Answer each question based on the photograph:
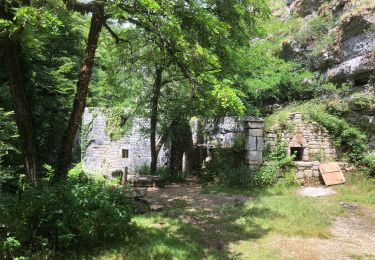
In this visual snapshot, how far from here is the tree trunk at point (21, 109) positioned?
5.08 metres

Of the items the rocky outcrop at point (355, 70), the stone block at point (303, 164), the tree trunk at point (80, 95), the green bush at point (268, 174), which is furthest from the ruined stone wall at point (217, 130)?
the tree trunk at point (80, 95)

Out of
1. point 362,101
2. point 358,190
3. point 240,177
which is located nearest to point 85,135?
point 240,177

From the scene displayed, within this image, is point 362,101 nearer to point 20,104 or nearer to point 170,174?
point 170,174

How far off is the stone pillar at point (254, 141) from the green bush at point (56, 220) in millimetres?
6345

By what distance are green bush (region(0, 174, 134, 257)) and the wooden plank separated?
7431 mm

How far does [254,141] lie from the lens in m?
10.8

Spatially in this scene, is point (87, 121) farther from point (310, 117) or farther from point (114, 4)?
point (114, 4)

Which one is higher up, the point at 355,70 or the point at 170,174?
the point at 355,70

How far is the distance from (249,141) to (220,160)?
5.20 ft

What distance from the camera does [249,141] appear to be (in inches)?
425

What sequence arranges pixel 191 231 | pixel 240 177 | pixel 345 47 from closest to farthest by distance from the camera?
pixel 191 231 < pixel 240 177 < pixel 345 47

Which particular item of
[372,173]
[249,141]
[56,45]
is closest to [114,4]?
[249,141]

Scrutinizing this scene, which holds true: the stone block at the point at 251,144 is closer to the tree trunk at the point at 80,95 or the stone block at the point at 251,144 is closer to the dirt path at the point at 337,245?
the dirt path at the point at 337,245

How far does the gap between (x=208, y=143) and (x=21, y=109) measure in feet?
29.0
